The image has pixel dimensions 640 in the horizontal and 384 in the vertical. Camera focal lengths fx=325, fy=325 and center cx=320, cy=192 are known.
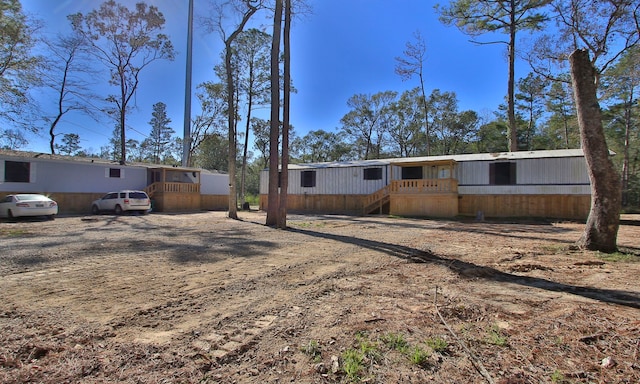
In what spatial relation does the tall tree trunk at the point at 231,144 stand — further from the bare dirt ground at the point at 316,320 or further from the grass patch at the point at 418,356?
the grass patch at the point at 418,356

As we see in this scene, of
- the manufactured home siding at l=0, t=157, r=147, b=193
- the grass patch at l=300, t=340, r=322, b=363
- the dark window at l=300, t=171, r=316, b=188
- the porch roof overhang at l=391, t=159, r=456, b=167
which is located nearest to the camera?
the grass patch at l=300, t=340, r=322, b=363

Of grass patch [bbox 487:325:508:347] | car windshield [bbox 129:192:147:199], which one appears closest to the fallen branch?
grass patch [bbox 487:325:508:347]

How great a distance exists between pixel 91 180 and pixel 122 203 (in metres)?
4.48

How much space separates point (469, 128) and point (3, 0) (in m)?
41.6

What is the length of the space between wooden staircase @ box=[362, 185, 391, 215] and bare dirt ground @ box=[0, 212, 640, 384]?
51.9 ft

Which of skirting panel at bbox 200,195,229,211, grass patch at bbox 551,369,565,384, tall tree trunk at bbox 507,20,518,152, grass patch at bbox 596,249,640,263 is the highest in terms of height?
tall tree trunk at bbox 507,20,518,152

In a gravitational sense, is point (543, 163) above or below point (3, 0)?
below

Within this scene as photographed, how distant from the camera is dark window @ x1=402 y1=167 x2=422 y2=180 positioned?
23.3m

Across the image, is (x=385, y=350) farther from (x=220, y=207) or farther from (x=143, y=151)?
(x=143, y=151)

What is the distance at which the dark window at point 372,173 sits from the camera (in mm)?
23516

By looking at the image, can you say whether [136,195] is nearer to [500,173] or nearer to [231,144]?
[231,144]

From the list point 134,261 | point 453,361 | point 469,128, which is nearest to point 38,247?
point 134,261

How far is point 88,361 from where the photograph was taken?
234 cm

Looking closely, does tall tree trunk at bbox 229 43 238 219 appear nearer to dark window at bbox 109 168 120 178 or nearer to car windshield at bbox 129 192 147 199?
car windshield at bbox 129 192 147 199
